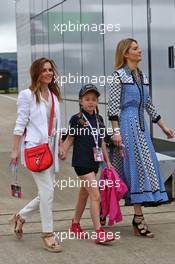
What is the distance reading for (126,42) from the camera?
6.05 metres

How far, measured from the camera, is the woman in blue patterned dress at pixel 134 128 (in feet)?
19.6

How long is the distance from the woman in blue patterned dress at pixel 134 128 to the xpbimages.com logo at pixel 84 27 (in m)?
4.00

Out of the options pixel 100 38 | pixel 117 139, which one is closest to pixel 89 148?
pixel 117 139

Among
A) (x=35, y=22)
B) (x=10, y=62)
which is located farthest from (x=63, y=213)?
(x=10, y=62)

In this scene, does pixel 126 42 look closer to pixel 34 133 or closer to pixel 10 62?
pixel 34 133

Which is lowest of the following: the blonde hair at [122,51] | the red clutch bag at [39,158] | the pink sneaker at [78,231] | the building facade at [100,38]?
the pink sneaker at [78,231]

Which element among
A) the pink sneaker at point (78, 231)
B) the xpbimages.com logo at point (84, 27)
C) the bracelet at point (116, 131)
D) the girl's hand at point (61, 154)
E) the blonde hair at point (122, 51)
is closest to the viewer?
the girl's hand at point (61, 154)

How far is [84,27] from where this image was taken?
11.7 metres

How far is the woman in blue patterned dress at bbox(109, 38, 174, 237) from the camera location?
5984mm

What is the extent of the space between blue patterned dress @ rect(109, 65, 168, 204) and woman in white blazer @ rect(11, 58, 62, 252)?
1.97ft

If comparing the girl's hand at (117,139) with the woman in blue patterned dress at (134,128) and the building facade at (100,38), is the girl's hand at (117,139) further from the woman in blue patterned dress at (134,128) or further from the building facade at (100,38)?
the building facade at (100,38)

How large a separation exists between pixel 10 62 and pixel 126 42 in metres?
41.7

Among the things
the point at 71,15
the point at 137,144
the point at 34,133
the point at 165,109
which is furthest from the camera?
the point at 71,15

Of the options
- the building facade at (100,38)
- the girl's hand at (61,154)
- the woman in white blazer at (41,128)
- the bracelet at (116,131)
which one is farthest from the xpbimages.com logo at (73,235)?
the building facade at (100,38)
